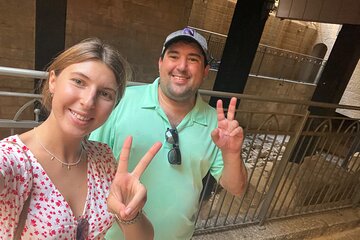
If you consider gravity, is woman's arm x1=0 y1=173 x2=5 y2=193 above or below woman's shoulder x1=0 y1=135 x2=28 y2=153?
below

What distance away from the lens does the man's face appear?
1.29 meters

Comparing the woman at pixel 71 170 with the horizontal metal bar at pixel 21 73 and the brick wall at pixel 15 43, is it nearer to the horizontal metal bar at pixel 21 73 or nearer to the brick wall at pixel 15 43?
the horizontal metal bar at pixel 21 73

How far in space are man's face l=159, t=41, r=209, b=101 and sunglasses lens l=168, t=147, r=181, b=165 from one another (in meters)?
0.25

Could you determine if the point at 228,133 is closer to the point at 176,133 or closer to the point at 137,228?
the point at 176,133

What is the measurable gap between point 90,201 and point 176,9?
300 inches

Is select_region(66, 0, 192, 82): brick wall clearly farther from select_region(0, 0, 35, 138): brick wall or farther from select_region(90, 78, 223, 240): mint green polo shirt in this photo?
select_region(90, 78, 223, 240): mint green polo shirt

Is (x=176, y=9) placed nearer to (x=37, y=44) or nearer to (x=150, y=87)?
(x=37, y=44)

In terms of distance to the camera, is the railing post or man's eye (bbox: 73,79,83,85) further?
the railing post

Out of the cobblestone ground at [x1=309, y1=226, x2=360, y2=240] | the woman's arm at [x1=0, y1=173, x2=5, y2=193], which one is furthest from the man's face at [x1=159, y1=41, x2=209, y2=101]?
→ the cobblestone ground at [x1=309, y1=226, x2=360, y2=240]

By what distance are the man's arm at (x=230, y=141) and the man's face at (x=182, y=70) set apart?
169mm

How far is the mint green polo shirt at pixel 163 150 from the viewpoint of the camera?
51.2 inches

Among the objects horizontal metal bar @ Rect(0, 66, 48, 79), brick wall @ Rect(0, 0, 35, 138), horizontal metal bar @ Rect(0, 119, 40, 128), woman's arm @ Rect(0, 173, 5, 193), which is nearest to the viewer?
woman's arm @ Rect(0, 173, 5, 193)

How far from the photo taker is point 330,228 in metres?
3.30

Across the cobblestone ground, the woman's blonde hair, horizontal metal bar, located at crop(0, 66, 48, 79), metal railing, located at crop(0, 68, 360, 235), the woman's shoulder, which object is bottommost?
the cobblestone ground
